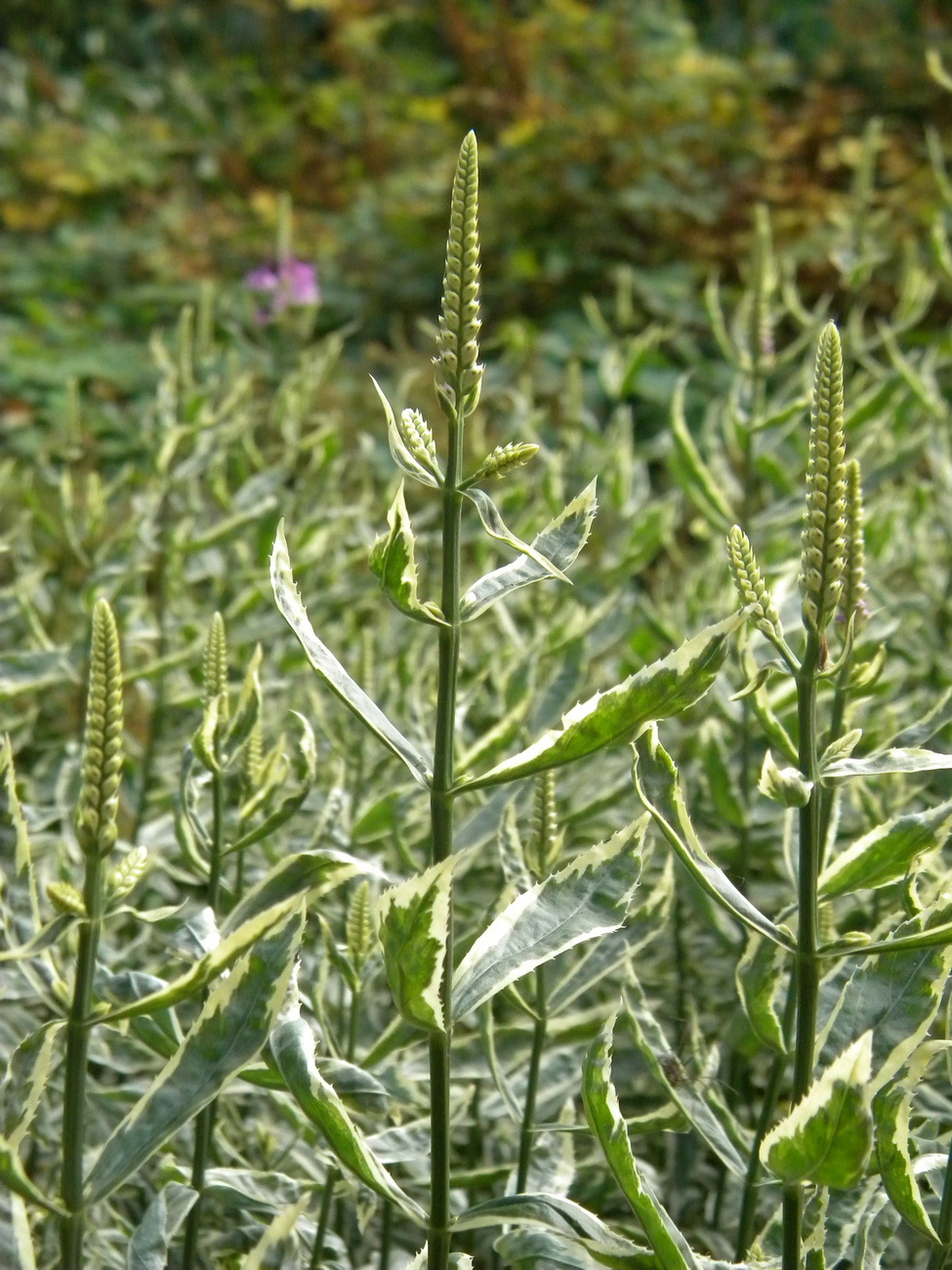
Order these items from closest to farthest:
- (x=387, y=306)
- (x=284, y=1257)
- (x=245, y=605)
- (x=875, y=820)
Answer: (x=284, y=1257)
(x=875, y=820)
(x=245, y=605)
(x=387, y=306)

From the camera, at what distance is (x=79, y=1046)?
2.60 feet

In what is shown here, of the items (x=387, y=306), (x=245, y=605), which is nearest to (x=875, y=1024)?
(x=245, y=605)

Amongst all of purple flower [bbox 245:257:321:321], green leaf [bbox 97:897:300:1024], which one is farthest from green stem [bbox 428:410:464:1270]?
purple flower [bbox 245:257:321:321]

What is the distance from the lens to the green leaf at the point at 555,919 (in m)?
0.87

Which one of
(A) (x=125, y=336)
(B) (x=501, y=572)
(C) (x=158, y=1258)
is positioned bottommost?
(C) (x=158, y=1258)

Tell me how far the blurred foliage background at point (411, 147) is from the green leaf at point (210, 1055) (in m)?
3.45

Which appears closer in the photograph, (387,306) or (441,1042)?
(441,1042)

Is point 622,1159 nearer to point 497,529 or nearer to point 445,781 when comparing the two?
point 445,781

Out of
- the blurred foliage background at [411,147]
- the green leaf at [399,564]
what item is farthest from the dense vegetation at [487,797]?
the blurred foliage background at [411,147]

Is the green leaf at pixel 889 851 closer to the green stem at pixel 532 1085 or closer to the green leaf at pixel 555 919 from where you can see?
the green leaf at pixel 555 919

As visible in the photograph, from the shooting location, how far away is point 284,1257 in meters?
1.08

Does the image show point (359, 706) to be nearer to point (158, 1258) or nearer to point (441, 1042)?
point (441, 1042)

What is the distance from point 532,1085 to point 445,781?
433 millimetres

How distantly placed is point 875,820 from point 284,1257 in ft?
2.23
